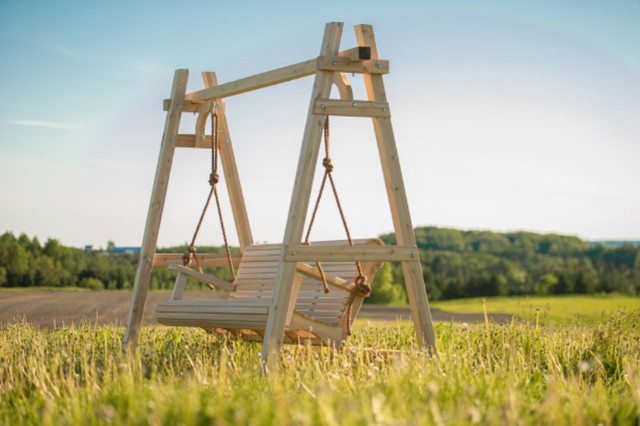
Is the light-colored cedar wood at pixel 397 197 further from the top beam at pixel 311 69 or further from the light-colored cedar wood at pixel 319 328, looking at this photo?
the light-colored cedar wood at pixel 319 328

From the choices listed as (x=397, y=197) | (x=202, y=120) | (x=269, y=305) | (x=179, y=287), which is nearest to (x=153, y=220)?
(x=179, y=287)

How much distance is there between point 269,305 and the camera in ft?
14.6

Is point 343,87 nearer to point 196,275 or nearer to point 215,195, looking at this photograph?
point 215,195

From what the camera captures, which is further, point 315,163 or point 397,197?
point 397,197

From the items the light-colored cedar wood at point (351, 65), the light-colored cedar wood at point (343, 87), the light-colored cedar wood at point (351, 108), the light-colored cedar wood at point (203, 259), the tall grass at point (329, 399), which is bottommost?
the tall grass at point (329, 399)

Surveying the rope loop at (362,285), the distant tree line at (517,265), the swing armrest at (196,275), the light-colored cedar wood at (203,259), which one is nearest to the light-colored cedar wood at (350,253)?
the rope loop at (362,285)

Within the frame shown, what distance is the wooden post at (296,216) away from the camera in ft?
14.1

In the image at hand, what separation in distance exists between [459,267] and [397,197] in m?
18.7

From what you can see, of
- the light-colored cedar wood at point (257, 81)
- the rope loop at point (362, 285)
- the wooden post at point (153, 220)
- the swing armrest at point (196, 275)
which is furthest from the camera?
the wooden post at point (153, 220)

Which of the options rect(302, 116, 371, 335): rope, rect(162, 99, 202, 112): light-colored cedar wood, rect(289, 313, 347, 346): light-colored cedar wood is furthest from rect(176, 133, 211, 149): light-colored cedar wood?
rect(289, 313, 347, 346): light-colored cedar wood

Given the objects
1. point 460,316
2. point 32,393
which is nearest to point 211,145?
point 32,393

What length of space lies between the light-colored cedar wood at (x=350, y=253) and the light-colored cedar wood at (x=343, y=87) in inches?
44.6

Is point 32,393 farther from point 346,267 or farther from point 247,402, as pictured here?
point 346,267

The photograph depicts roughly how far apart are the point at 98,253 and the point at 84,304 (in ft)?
15.7
